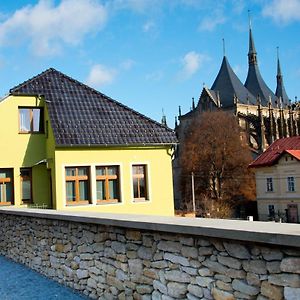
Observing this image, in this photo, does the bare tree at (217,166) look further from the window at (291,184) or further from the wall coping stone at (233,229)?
the wall coping stone at (233,229)

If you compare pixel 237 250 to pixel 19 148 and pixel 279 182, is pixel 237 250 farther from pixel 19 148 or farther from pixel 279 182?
pixel 279 182

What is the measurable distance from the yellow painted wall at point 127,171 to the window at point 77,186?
0.72ft

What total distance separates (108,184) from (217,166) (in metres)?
41.2

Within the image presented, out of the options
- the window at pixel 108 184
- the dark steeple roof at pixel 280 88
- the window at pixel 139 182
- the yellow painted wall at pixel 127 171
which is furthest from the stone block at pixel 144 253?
the dark steeple roof at pixel 280 88

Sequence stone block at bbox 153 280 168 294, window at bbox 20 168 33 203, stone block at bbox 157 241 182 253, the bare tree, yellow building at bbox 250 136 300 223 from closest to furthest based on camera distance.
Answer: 1. stone block at bbox 157 241 182 253
2. stone block at bbox 153 280 168 294
3. window at bbox 20 168 33 203
4. yellow building at bbox 250 136 300 223
5. the bare tree

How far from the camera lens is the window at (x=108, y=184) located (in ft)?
54.4

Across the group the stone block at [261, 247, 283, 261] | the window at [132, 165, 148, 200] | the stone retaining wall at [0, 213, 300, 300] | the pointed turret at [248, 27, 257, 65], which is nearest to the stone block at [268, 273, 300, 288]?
the stone retaining wall at [0, 213, 300, 300]

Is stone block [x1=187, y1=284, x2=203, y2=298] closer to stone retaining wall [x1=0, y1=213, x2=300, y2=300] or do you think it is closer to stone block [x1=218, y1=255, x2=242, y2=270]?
stone retaining wall [x1=0, y1=213, x2=300, y2=300]

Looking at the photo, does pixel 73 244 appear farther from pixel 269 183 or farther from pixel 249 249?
pixel 269 183

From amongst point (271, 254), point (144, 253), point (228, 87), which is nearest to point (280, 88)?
point (228, 87)

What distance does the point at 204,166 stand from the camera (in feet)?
188

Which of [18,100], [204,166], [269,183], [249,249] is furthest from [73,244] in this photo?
[204,166]

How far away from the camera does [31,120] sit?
17.6 meters

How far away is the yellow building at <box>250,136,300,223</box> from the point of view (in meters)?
46.6
